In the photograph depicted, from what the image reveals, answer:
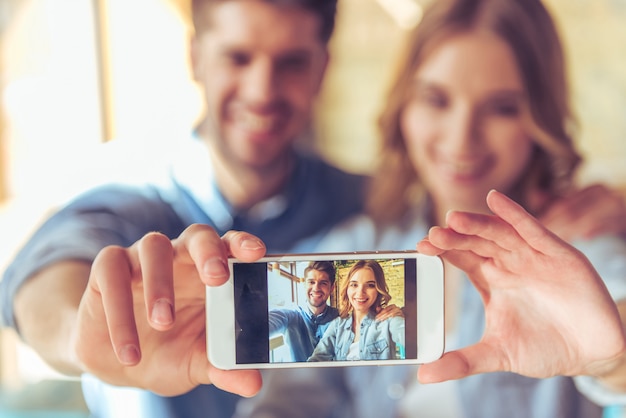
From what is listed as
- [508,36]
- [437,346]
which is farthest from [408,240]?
[508,36]

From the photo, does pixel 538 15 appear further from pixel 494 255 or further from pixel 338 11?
pixel 494 255

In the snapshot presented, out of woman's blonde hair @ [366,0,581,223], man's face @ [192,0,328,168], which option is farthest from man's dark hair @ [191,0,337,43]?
woman's blonde hair @ [366,0,581,223]

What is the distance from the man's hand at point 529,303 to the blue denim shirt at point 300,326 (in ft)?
0.42

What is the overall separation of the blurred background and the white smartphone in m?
0.24

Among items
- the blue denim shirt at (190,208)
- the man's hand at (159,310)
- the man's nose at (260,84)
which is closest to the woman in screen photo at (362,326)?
the man's hand at (159,310)

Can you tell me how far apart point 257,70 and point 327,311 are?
37cm

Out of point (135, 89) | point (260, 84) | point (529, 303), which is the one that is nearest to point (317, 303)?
point (529, 303)

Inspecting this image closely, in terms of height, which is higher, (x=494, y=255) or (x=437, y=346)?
(x=494, y=255)

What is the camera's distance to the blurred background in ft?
2.51

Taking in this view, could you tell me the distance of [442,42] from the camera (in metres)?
0.75

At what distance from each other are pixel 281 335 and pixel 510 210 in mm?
297

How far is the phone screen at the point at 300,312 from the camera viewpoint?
589 mm

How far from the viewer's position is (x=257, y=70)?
754 millimetres

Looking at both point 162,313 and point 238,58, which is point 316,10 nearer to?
point 238,58
